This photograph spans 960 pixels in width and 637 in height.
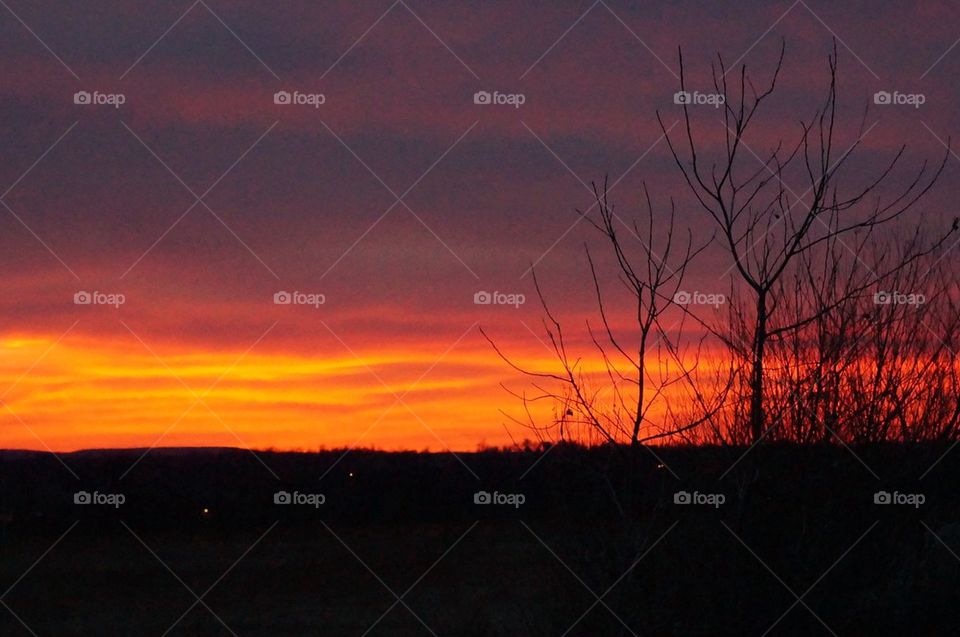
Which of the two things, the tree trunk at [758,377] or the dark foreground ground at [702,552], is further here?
the tree trunk at [758,377]

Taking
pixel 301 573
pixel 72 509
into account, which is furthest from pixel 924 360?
pixel 72 509

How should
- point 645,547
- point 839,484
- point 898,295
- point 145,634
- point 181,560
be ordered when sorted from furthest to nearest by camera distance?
point 181,560, point 145,634, point 898,295, point 839,484, point 645,547

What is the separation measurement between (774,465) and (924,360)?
2.15 meters

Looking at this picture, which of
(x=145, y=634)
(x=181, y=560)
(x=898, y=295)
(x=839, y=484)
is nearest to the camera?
(x=839, y=484)

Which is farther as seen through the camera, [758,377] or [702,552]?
[758,377]

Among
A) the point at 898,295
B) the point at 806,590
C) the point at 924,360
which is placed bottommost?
the point at 806,590

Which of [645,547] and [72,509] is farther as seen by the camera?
[72,509]

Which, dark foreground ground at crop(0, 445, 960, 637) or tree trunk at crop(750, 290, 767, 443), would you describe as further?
tree trunk at crop(750, 290, 767, 443)

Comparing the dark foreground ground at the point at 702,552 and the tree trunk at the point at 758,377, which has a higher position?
the tree trunk at the point at 758,377

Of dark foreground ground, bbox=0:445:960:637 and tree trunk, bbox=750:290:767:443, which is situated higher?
tree trunk, bbox=750:290:767:443

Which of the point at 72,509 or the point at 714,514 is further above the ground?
the point at 72,509

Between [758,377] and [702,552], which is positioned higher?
[758,377]

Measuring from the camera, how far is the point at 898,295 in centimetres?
757

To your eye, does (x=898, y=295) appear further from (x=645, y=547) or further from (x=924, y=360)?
(x=645, y=547)
